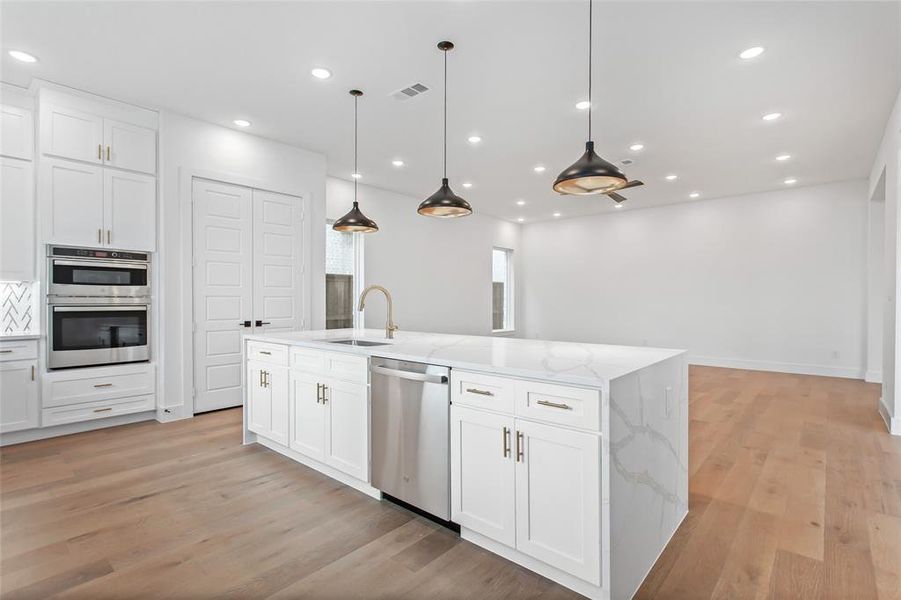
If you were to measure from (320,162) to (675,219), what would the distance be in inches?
252

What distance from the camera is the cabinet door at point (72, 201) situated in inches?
148

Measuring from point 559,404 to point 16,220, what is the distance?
4.63m

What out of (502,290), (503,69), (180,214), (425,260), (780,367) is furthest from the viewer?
(502,290)

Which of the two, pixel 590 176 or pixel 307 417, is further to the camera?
pixel 307 417

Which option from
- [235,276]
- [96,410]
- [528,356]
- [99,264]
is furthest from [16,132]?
[528,356]

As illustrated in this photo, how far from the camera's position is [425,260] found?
8.09 m

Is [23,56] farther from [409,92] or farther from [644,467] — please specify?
[644,467]

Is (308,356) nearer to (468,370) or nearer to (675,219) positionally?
(468,370)

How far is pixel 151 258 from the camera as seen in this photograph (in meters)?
4.30

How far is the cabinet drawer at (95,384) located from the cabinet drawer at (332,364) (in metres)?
2.12

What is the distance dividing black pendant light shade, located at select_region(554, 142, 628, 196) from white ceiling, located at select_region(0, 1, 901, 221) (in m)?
1.18

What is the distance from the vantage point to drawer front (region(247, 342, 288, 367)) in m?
3.28

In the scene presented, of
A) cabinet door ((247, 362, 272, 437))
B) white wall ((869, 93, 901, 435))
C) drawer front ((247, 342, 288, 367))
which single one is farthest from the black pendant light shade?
white wall ((869, 93, 901, 435))

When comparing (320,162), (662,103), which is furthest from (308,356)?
(662,103)
